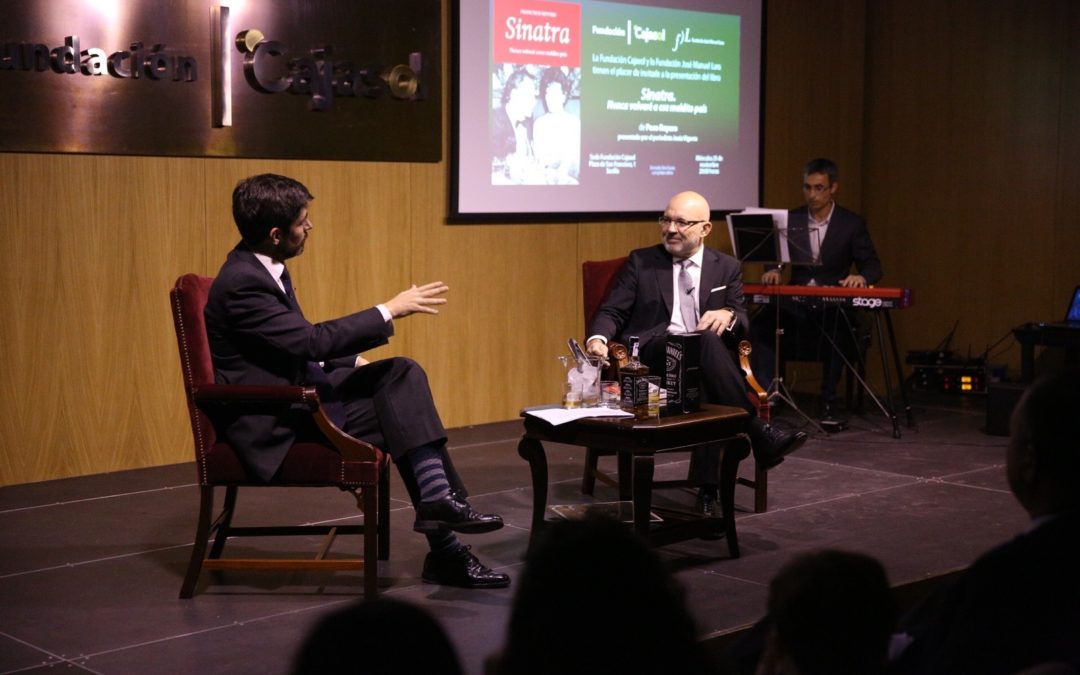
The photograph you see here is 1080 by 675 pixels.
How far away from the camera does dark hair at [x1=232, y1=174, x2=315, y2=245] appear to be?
4148 millimetres

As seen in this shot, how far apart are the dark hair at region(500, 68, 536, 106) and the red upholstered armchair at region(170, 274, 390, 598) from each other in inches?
134

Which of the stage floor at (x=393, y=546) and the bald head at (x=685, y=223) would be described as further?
the bald head at (x=685, y=223)

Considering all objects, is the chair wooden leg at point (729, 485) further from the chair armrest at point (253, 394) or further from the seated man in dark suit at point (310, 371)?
the chair armrest at point (253, 394)

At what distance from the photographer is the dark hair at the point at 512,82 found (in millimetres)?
7227

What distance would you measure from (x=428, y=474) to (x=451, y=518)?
15cm

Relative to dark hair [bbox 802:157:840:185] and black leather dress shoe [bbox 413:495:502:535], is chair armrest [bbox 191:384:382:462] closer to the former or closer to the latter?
black leather dress shoe [bbox 413:495:502:535]

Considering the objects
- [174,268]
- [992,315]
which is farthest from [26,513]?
[992,315]

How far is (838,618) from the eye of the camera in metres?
1.58

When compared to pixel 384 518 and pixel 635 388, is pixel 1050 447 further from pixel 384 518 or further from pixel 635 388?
pixel 384 518

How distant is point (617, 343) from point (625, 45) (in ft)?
9.44

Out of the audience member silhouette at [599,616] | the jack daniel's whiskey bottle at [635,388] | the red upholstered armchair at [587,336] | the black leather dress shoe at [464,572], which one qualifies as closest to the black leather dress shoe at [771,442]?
the red upholstered armchair at [587,336]

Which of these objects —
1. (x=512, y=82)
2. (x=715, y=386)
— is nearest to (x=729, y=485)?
(x=715, y=386)

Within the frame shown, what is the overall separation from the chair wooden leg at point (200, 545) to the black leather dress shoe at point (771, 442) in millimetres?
2024

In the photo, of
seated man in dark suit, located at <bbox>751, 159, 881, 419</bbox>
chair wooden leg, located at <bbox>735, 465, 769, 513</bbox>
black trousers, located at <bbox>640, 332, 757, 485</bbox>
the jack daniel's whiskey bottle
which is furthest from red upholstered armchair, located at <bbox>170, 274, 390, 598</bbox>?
seated man in dark suit, located at <bbox>751, 159, 881, 419</bbox>
